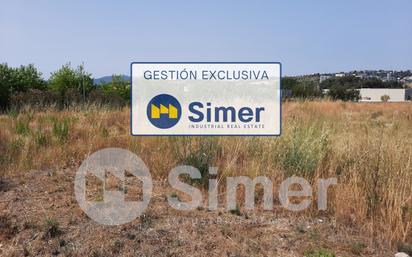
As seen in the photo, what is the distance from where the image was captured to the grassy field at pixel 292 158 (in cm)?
338

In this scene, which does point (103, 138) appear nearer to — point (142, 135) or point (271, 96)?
point (142, 135)

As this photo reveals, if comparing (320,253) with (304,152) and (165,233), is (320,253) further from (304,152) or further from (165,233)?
(304,152)

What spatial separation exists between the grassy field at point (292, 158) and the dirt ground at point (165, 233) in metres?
0.27

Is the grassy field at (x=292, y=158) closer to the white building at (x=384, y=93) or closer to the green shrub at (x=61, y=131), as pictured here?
the green shrub at (x=61, y=131)

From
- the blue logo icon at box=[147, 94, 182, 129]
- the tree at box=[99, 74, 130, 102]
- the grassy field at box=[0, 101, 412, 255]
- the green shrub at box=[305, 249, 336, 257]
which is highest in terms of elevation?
the tree at box=[99, 74, 130, 102]

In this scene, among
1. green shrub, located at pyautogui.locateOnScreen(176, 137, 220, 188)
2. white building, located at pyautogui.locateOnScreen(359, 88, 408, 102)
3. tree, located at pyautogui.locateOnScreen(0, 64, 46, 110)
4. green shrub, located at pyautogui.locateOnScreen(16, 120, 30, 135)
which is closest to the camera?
green shrub, located at pyautogui.locateOnScreen(176, 137, 220, 188)

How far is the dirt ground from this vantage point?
2832 millimetres

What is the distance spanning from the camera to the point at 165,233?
3.10 metres

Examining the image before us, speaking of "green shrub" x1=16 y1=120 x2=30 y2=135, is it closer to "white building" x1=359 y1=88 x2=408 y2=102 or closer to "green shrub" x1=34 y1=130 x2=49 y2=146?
"green shrub" x1=34 y1=130 x2=49 y2=146

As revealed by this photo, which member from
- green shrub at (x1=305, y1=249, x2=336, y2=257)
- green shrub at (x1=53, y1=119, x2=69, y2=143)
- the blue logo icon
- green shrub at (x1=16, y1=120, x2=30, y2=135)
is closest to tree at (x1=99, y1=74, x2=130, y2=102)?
green shrub at (x1=16, y1=120, x2=30, y2=135)

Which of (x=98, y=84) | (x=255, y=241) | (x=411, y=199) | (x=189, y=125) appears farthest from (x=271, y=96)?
(x=98, y=84)

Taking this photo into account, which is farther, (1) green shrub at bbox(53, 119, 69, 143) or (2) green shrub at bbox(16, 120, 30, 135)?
(2) green shrub at bbox(16, 120, 30, 135)

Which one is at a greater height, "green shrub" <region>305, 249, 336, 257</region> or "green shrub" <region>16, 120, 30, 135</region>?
"green shrub" <region>16, 120, 30, 135</region>

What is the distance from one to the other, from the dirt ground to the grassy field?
0.27 metres
